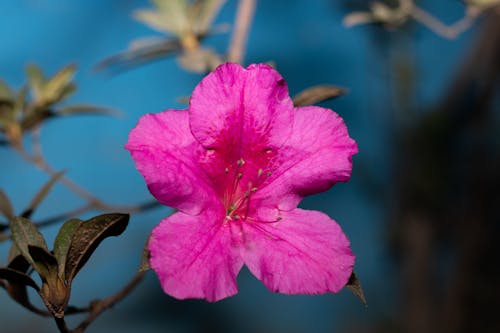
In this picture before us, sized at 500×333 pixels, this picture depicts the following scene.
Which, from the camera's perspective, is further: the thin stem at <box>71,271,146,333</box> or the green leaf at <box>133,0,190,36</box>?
the green leaf at <box>133,0,190,36</box>

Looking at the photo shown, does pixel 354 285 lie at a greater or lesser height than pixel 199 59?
lesser

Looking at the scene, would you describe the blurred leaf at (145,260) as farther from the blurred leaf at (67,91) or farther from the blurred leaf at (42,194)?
the blurred leaf at (67,91)

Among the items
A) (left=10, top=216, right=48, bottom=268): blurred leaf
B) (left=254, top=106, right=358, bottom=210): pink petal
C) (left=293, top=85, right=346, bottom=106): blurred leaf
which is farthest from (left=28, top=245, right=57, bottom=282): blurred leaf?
(left=293, top=85, right=346, bottom=106): blurred leaf

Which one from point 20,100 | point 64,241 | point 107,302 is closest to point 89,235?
point 64,241

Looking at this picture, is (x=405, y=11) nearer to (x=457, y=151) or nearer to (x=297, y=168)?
(x=297, y=168)

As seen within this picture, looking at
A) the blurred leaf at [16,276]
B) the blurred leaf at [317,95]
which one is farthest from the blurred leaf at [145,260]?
the blurred leaf at [317,95]

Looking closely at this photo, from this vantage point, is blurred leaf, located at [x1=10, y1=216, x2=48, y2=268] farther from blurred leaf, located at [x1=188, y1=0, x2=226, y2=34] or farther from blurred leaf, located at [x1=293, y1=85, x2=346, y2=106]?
blurred leaf, located at [x1=188, y1=0, x2=226, y2=34]

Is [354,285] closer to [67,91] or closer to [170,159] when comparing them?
[170,159]
